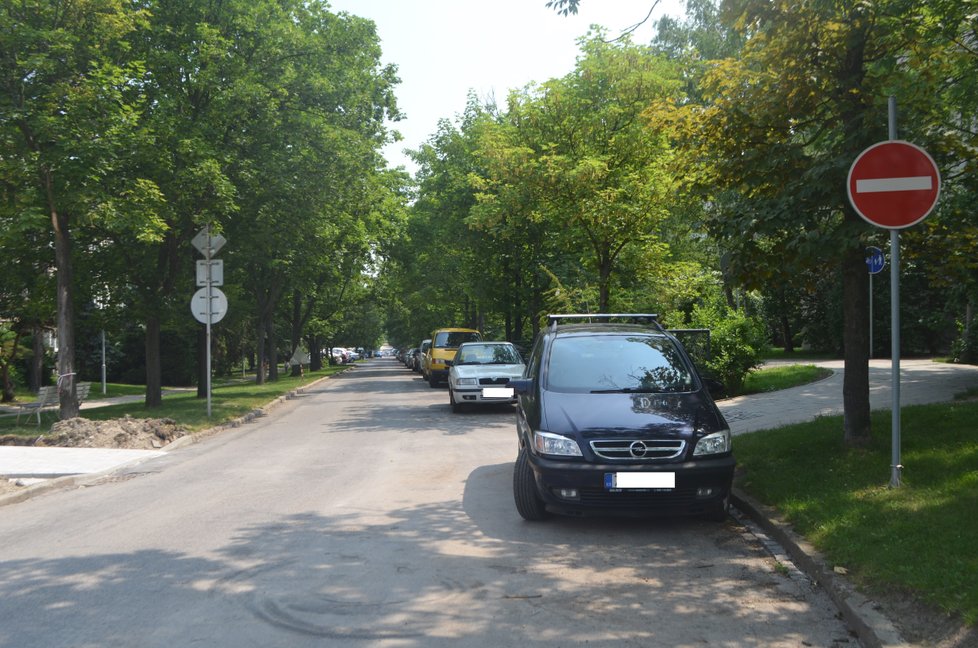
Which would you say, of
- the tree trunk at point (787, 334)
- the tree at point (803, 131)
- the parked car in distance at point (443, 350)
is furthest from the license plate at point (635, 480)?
the tree trunk at point (787, 334)

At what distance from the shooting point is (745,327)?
1620cm

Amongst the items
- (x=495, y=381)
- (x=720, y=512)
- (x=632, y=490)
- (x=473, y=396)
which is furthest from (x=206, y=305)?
(x=720, y=512)

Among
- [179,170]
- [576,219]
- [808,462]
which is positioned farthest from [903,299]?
[179,170]

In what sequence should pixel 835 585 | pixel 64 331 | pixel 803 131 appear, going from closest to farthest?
1. pixel 835 585
2. pixel 803 131
3. pixel 64 331

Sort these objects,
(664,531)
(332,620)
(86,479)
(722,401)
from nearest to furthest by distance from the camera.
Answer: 1. (332,620)
2. (664,531)
3. (86,479)
4. (722,401)

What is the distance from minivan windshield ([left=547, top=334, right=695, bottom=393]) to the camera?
7.28m

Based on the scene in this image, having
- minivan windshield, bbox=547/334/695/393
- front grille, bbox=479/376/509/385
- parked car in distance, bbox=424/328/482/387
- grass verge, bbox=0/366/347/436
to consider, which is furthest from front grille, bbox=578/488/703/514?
parked car in distance, bbox=424/328/482/387

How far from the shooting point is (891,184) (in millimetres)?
6430

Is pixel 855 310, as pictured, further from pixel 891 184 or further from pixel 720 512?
pixel 720 512

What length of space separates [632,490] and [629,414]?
0.69 meters

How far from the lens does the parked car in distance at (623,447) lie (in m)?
6.19

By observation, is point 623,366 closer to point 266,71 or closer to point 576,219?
point 576,219

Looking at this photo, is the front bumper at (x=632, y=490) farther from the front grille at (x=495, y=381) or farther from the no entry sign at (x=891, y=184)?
the front grille at (x=495, y=381)

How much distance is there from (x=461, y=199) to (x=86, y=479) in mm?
21227
